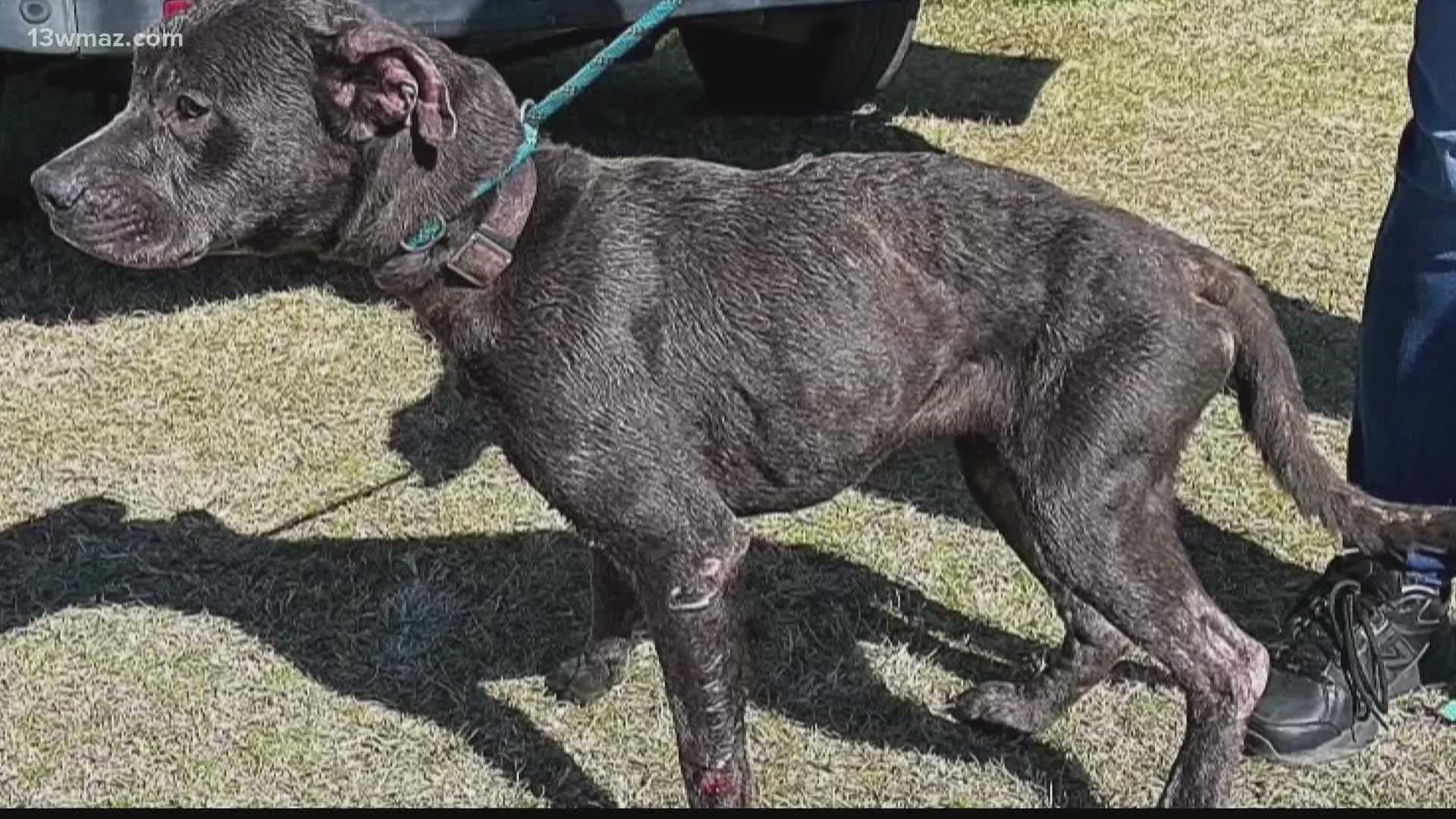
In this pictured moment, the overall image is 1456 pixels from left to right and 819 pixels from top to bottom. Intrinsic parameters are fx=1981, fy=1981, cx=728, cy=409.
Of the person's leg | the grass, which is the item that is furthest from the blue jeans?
the grass

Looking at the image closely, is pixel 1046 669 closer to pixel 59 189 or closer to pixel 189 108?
pixel 189 108

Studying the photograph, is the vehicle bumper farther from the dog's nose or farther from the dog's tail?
the dog's tail

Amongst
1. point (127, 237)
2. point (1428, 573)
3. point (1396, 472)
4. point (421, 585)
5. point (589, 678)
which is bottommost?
point (421, 585)

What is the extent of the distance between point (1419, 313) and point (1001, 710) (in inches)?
44.4

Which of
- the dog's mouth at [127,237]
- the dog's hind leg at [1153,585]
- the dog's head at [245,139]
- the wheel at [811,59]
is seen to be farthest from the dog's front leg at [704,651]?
the wheel at [811,59]

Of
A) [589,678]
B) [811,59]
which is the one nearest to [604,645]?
[589,678]

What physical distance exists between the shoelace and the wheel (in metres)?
3.17

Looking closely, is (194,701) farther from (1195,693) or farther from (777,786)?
(1195,693)

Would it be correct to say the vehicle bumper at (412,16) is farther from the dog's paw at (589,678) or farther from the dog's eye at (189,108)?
the dog's paw at (589,678)

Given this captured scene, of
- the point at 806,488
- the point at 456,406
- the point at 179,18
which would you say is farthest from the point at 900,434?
the point at 456,406

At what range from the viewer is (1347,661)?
396 cm

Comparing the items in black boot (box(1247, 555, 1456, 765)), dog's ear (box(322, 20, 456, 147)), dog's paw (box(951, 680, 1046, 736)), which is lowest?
dog's paw (box(951, 680, 1046, 736))

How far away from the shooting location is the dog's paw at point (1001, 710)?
3900 mm

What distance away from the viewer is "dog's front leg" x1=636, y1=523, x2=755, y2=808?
332cm
